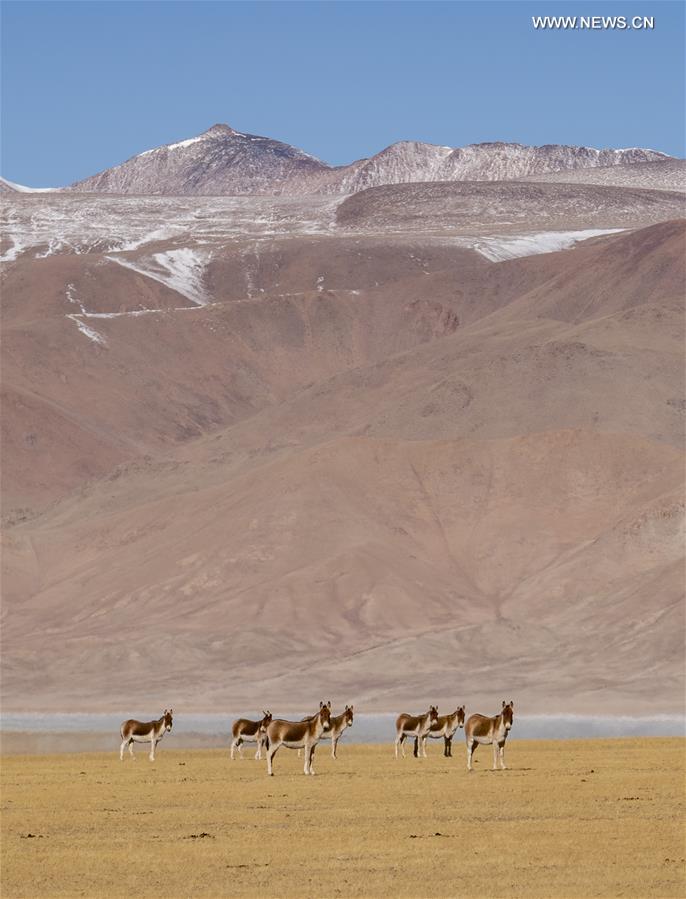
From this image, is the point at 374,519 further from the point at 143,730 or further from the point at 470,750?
the point at 470,750

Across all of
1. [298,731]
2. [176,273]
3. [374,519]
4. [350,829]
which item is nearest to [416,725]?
[298,731]

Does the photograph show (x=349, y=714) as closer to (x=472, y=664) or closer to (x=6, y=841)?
(x=6, y=841)

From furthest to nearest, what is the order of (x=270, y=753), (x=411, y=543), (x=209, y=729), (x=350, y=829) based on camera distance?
(x=411, y=543), (x=209, y=729), (x=270, y=753), (x=350, y=829)

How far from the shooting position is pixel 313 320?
173 m

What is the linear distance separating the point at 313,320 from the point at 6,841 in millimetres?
149149

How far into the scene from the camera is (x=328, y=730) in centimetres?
3459

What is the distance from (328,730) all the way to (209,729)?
33.2 m

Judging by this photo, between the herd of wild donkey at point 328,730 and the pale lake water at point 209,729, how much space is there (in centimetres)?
768

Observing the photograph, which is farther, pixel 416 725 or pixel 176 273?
pixel 176 273

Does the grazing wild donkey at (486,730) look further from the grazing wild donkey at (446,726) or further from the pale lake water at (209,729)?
the pale lake water at (209,729)

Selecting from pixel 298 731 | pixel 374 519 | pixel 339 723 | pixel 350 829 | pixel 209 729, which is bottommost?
pixel 350 829

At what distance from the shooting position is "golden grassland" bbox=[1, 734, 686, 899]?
21.7 metres

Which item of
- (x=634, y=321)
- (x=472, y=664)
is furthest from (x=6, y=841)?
(x=634, y=321)

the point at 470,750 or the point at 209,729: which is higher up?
the point at 209,729
